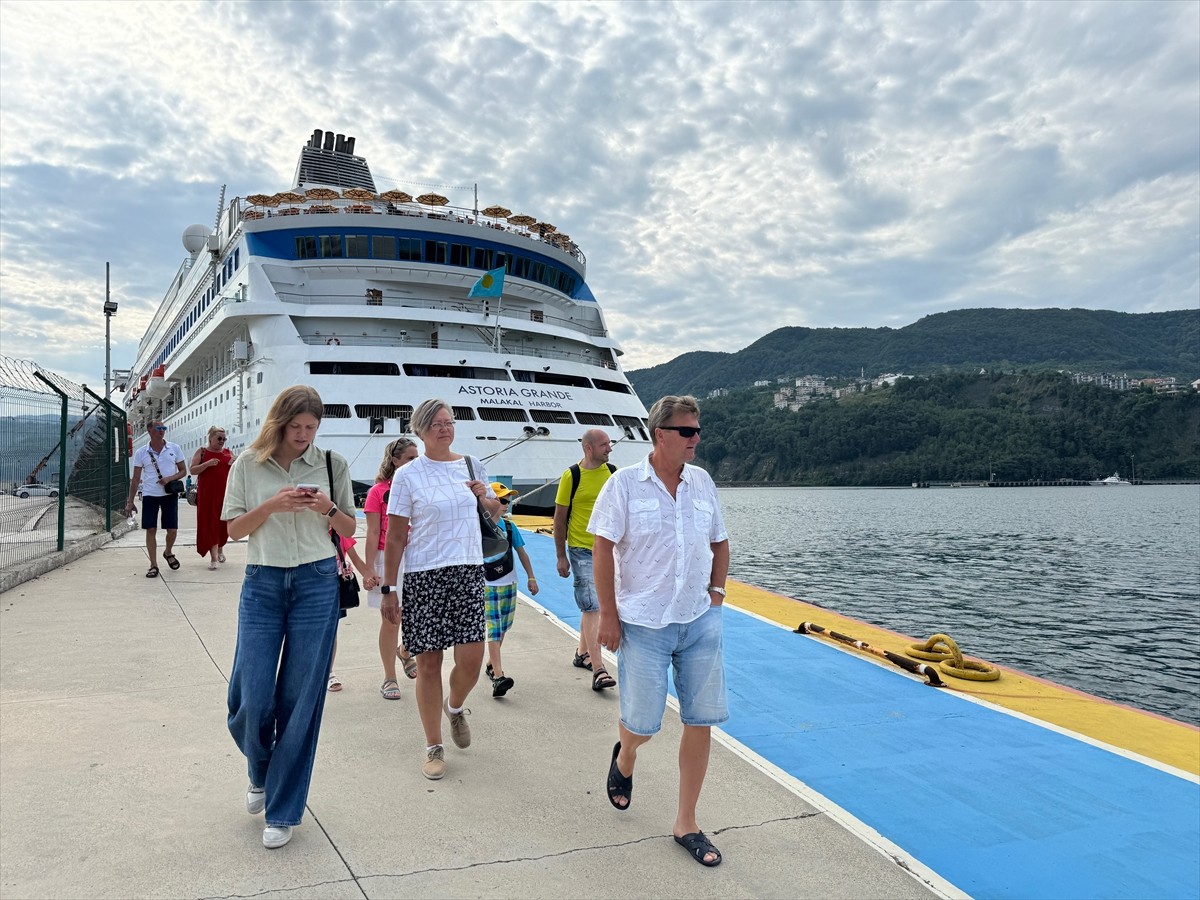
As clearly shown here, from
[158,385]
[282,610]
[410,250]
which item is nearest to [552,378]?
[410,250]

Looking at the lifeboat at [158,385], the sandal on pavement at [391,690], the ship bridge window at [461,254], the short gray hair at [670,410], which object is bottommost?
the sandal on pavement at [391,690]

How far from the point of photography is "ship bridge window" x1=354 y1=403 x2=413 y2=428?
2122 cm

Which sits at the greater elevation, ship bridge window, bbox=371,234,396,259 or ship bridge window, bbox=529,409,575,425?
ship bridge window, bbox=371,234,396,259

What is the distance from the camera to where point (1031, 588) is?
18.7 metres

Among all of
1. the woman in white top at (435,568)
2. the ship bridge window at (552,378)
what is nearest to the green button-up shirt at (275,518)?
the woman in white top at (435,568)

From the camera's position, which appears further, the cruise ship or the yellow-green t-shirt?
the cruise ship

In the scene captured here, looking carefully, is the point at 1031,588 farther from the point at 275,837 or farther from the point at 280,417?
the point at 280,417

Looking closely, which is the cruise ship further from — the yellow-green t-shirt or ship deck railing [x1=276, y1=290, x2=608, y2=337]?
the yellow-green t-shirt

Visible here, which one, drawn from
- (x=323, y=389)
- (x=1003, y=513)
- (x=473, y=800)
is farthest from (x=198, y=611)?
(x=1003, y=513)

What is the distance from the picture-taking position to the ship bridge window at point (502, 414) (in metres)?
22.3

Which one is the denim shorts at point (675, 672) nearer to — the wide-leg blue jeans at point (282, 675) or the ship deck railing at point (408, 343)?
the wide-leg blue jeans at point (282, 675)

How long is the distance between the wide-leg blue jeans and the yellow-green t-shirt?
2.46 meters

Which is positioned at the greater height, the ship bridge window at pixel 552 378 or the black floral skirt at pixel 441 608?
the ship bridge window at pixel 552 378

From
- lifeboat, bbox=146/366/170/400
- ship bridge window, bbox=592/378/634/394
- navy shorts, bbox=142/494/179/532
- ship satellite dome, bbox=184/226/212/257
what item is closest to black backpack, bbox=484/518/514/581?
navy shorts, bbox=142/494/179/532
